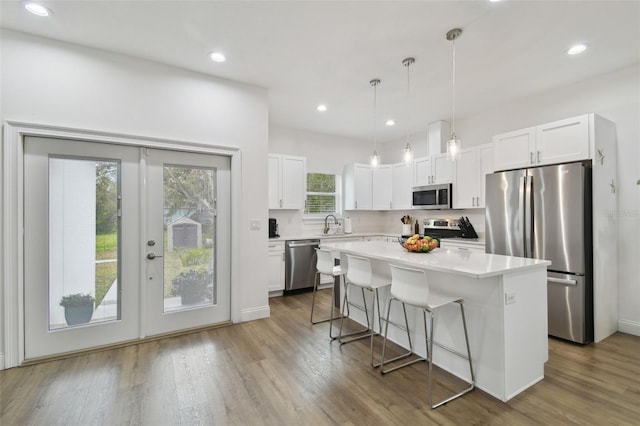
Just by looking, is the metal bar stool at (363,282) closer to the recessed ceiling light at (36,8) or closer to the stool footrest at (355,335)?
the stool footrest at (355,335)

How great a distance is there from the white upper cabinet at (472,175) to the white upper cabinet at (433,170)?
156 mm

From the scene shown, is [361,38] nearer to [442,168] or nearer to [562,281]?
[442,168]

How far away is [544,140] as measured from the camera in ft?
10.9

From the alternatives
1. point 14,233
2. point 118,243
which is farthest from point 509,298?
point 14,233

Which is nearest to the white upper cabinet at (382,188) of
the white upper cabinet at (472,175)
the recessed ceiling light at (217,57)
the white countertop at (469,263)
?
the white upper cabinet at (472,175)

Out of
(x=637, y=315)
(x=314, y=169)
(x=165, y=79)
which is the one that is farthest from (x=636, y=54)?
(x=165, y=79)

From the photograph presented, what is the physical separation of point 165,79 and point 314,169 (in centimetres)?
313

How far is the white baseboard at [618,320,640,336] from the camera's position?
10.4ft

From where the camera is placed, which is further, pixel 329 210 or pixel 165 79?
pixel 329 210

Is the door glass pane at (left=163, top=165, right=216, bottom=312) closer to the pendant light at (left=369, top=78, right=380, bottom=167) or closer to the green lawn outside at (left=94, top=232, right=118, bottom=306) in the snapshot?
the green lawn outside at (left=94, top=232, right=118, bottom=306)

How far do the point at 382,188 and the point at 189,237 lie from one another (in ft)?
12.7

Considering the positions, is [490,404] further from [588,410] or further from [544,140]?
[544,140]

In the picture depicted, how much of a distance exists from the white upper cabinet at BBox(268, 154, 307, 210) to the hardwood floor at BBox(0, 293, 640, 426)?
8.34ft

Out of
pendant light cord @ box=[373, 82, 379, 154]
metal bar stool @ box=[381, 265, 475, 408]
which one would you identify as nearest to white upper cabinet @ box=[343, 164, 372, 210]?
pendant light cord @ box=[373, 82, 379, 154]
